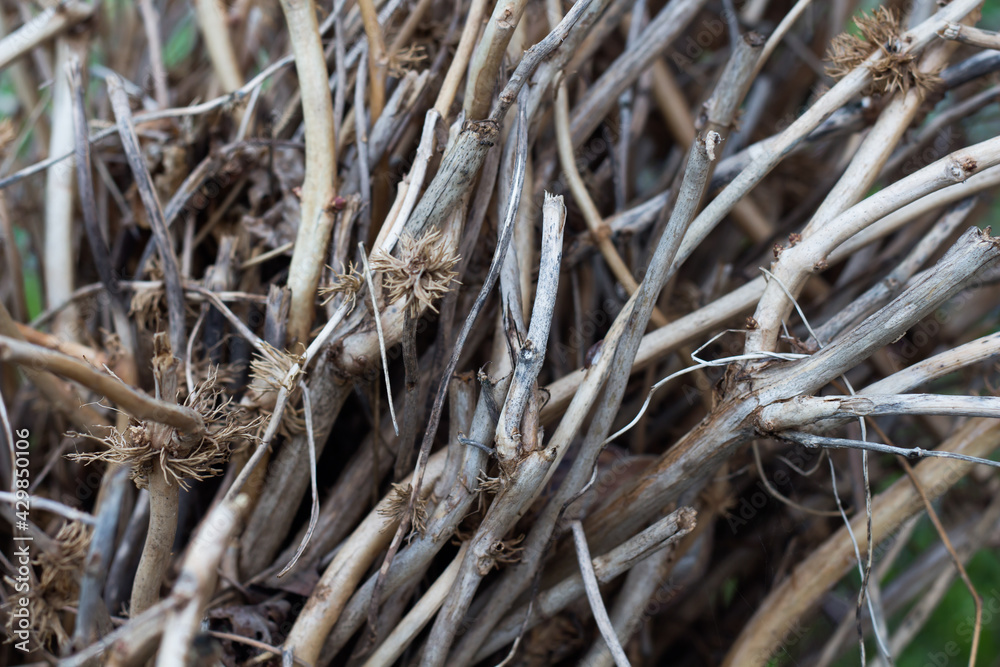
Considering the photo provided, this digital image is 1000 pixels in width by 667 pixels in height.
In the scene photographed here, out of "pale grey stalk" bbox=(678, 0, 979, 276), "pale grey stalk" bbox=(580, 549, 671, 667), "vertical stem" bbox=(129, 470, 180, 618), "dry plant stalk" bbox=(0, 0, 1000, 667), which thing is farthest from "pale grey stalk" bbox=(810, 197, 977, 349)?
"vertical stem" bbox=(129, 470, 180, 618)

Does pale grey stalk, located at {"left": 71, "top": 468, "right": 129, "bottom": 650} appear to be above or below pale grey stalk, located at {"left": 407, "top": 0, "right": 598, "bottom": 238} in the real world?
below

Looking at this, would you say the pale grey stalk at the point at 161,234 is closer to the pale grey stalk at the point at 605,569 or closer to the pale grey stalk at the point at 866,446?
the pale grey stalk at the point at 605,569

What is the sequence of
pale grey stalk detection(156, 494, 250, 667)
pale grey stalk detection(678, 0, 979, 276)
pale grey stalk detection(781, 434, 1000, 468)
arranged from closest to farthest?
pale grey stalk detection(156, 494, 250, 667), pale grey stalk detection(781, 434, 1000, 468), pale grey stalk detection(678, 0, 979, 276)

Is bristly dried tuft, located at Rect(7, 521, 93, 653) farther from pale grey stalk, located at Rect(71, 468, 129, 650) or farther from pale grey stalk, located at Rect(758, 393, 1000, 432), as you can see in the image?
pale grey stalk, located at Rect(758, 393, 1000, 432)


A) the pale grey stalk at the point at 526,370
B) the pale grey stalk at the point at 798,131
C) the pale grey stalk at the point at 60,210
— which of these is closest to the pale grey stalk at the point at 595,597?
the pale grey stalk at the point at 526,370

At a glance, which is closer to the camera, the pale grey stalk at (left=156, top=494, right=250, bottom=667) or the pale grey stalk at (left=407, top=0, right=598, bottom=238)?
the pale grey stalk at (left=156, top=494, right=250, bottom=667)

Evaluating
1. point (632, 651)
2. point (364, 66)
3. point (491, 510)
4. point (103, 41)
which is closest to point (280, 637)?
point (491, 510)

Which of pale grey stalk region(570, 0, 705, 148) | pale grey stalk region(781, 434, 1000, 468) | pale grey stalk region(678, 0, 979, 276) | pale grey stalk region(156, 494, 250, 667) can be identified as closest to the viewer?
pale grey stalk region(156, 494, 250, 667)
